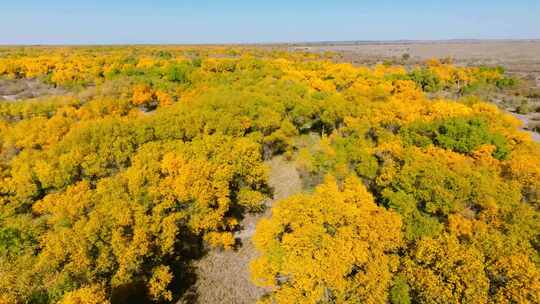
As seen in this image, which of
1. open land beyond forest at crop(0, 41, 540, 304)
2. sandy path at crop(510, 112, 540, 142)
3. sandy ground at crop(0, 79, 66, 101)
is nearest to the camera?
open land beyond forest at crop(0, 41, 540, 304)

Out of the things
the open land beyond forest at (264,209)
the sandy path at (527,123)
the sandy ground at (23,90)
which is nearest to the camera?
the open land beyond forest at (264,209)

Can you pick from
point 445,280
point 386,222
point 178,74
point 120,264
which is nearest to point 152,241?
point 120,264

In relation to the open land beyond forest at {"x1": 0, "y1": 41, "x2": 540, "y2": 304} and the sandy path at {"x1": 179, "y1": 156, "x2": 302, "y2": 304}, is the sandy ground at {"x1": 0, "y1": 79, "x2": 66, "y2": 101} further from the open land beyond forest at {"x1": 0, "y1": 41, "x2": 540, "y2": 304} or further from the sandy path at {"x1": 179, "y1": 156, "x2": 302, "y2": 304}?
the sandy path at {"x1": 179, "y1": 156, "x2": 302, "y2": 304}

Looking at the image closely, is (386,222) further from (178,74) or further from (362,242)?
(178,74)

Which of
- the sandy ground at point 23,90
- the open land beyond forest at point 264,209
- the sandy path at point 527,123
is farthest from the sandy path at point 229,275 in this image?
the sandy ground at point 23,90

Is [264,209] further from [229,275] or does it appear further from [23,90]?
[23,90]

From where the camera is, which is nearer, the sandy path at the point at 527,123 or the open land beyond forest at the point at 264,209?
the open land beyond forest at the point at 264,209

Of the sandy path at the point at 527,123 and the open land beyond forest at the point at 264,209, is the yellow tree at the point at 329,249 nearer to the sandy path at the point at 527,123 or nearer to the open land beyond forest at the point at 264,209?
the open land beyond forest at the point at 264,209

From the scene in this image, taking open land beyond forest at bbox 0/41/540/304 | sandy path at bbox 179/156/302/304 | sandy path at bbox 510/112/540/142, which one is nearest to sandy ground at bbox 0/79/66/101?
open land beyond forest at bbox 0/41/540/304

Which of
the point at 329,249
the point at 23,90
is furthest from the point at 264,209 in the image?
the point at 23,90
